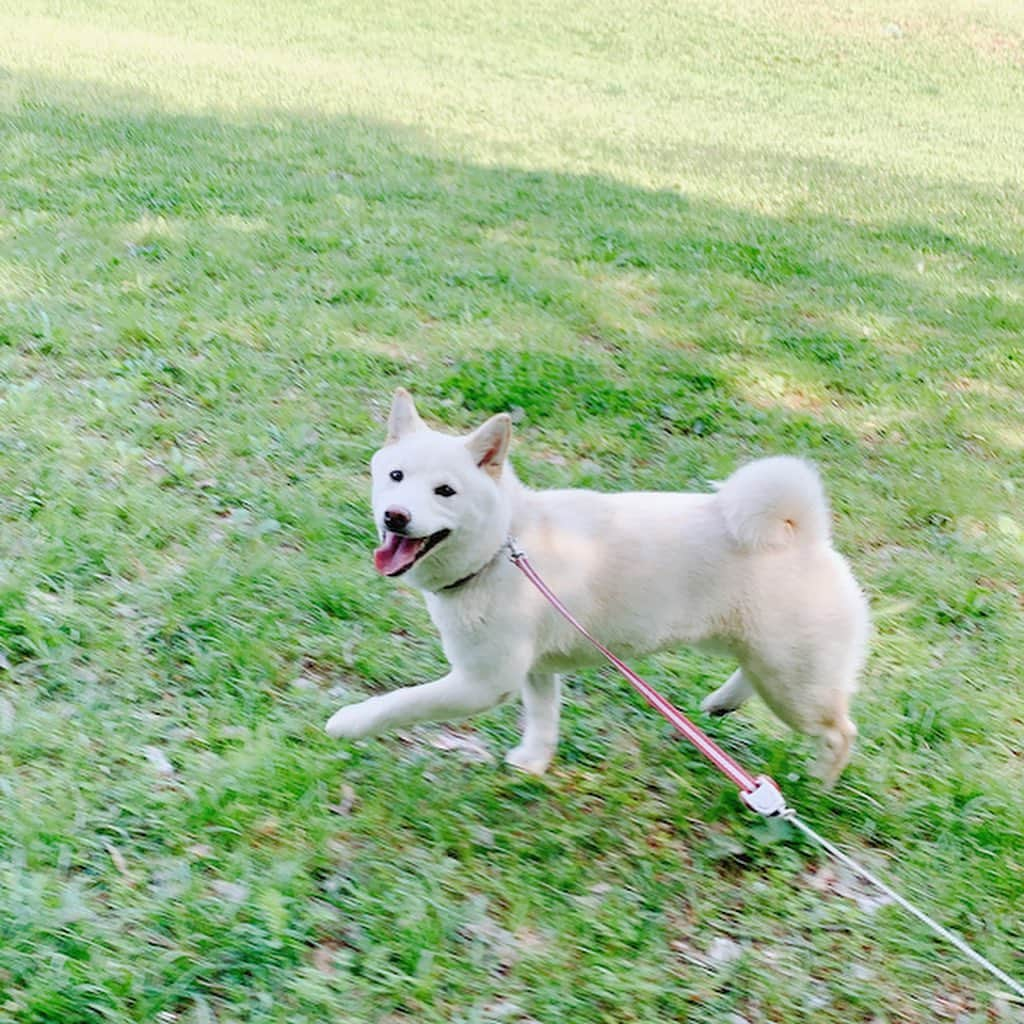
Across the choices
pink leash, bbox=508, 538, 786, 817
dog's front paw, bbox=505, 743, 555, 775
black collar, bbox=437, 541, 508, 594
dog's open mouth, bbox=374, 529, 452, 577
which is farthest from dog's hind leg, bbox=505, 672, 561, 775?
dog's open mouth, bbox=374, 529, 452, 577

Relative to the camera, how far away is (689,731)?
111 inches

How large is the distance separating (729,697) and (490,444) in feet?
4.27

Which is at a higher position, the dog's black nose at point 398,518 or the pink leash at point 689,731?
the dog's black nose at point 398,518

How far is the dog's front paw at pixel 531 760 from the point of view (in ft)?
11.1

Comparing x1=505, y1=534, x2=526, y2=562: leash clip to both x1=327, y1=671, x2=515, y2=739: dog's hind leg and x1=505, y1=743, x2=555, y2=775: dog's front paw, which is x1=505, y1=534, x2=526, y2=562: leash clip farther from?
x1=505, y1=743, x2=555, y2=775: dog's front paw

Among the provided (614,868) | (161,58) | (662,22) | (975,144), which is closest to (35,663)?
(614,868)

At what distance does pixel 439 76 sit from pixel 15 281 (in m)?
11.2

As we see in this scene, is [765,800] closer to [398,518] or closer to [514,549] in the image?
[514,549]

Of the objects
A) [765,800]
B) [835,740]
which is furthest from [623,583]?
[835,740]

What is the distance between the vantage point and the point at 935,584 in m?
4.63

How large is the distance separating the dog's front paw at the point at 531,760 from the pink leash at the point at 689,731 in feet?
1.35

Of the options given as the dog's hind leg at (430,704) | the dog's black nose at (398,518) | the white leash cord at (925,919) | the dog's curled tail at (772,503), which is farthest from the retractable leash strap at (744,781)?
the dog's curled tail at (772,503)

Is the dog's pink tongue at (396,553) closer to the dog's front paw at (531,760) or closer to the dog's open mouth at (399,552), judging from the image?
the dog's open mouth at (399,552)

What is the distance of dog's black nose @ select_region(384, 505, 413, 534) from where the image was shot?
8.96 ft
